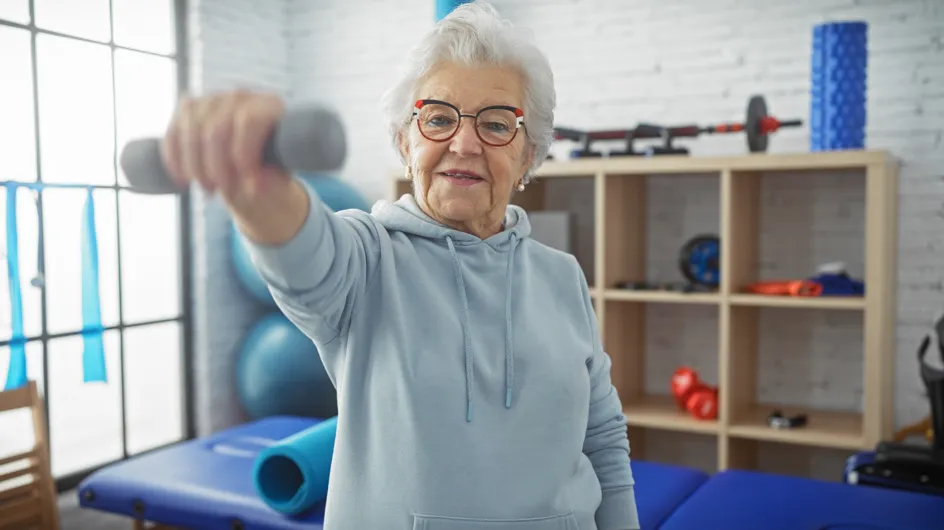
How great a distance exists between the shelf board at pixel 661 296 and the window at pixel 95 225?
1939mm

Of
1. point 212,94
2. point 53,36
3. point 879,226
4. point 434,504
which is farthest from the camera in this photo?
Answer: point 53,36

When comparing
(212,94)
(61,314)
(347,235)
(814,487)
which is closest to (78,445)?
(61,314)

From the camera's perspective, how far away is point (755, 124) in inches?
124

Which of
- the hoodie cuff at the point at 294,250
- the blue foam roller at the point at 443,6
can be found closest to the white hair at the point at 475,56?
the hoodie cuff at the point at 294,250

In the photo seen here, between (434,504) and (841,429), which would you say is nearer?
(434,504)

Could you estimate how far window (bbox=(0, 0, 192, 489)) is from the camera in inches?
127

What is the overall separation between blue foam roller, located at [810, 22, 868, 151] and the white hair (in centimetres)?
224

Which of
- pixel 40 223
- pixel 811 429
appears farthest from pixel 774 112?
pixel 40 223

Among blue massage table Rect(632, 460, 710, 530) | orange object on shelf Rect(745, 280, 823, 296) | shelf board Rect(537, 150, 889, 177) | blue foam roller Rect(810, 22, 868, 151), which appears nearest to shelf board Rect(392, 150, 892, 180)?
shelf board Rect(537, 150, 889, 177)

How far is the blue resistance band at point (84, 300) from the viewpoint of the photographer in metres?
2.89

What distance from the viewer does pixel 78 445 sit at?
364 centimetres

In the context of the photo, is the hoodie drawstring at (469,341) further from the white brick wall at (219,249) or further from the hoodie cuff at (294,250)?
the white brick wall at (219,249)

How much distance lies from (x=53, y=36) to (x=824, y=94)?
3.09 m

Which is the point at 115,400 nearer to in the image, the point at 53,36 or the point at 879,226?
the point at 53,36
